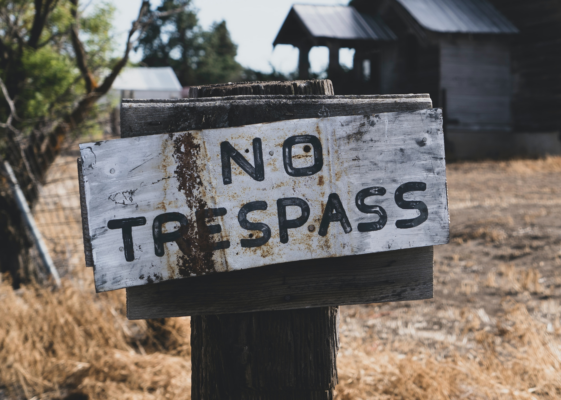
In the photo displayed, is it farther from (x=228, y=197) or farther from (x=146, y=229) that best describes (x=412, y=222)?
(x=146, y=229)

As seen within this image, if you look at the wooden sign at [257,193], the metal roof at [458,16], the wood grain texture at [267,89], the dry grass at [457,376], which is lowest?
the dry grass at [457,376]

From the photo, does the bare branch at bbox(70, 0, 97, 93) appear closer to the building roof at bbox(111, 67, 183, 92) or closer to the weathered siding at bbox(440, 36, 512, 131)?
the weathered siding at bbox(440, 36, 512, 131)

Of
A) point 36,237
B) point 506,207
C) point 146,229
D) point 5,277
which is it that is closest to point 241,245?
point 146,229

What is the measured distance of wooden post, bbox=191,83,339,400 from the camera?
4.19 ft

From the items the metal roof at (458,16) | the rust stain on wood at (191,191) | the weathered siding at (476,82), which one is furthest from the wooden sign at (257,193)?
the weathered siding at (476,82)

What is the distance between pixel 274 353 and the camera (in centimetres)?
128

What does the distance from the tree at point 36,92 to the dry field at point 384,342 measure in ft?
2.46

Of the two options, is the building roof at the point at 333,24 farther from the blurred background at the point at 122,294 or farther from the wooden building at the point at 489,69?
the blurred background at the point at 122,294

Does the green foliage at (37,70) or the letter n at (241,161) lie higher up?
the green foliage at (37,70)

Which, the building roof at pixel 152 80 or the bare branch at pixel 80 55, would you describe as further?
the building roof at pixel 152 80

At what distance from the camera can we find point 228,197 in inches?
43.6

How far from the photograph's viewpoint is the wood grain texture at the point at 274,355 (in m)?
1.28

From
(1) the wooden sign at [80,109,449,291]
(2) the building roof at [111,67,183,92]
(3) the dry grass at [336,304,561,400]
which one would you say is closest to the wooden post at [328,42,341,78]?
(3) the dry grass at [336,304,561,400]

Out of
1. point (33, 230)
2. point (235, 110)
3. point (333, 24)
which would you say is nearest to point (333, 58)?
point (333, 24)
